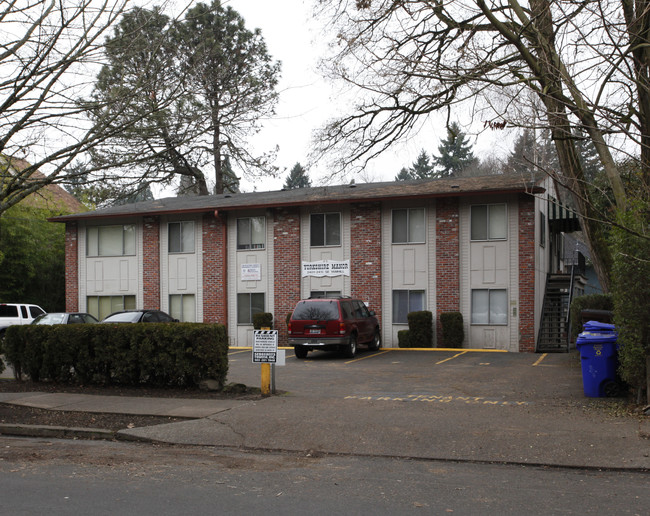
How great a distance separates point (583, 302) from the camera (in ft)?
61.6

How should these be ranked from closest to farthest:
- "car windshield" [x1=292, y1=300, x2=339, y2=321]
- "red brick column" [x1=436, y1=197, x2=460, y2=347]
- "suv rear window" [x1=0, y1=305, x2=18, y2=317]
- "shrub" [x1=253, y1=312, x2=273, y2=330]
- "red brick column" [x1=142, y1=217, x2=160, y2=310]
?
"car windshield" [x1=292, y1=300, x2=339, y2=321]
"red brick column" [x1=436, y1=197, x2=460, y2=347]
"shrub" [x1=253, y1=312, x2=273, y2=330]
"red brick column" [x1=142, y1=217, x2=160, y2=310]
"suv rear window" [x1=0, y1=305, x2=18, y2=317]

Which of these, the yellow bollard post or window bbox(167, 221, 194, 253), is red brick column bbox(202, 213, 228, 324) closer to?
window bbox(167, 221, 194, 253)

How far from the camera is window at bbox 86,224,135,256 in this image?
1140 inches

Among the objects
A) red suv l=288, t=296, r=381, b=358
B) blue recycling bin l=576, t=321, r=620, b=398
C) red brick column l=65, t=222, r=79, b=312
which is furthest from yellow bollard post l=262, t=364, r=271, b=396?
red brick column l=65, t=222, r=79, b=312

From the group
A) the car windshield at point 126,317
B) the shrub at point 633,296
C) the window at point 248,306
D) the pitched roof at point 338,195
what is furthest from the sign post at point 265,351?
the window at point 248,306

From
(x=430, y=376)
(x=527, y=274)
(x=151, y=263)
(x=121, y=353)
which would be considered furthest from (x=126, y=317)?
(x=527, y=274)

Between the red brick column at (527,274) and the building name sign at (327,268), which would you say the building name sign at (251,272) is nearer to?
the building name sign at (327,268)

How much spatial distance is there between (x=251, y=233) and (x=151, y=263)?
478cm

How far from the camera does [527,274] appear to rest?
74.9 feet

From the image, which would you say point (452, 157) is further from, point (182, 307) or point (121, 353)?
point (121, 353)

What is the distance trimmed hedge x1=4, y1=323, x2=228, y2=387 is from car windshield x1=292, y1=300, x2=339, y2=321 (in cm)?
749

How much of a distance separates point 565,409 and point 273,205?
17.3 metres

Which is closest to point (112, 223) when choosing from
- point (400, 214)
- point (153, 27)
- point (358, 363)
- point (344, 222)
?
point (344, 222)

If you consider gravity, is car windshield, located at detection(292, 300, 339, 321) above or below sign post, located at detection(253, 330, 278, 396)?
above
